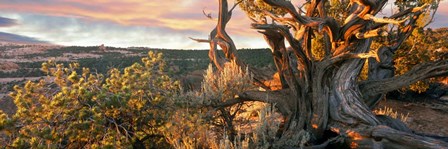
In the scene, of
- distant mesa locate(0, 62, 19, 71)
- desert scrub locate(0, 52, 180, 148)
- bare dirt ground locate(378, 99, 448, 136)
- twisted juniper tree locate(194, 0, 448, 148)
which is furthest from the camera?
distant mesa locate(0, 62, 19, 71)

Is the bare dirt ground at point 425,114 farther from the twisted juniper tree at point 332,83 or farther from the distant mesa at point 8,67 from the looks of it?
the distant mesa at point 8,67

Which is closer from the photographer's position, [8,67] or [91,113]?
[91,113]

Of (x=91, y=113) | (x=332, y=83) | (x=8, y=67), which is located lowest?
(x=8, y=67)

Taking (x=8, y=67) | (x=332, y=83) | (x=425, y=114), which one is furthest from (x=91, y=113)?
(x=8, y=67)

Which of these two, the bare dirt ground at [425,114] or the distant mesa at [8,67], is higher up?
the bare dirt ground at [425,114]

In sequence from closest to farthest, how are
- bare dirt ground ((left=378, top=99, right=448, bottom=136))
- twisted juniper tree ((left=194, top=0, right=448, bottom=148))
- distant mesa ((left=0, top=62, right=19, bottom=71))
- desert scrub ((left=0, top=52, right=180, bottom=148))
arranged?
desert scrub ((left=0, top=52, right=180, bottom=148)), twisted juniper tree ((left=194, top=0, right=448, bottom=148)), bare dirt ground ((left=378, top=99, right=448, bottom=136)), distant mesa ((left=0, top=62, right=19, bottom=71))

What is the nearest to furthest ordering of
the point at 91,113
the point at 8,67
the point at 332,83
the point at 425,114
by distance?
1. the point at 91,113
2. the point at 332,83
3. the point at 425,114
4. the point at 8,67

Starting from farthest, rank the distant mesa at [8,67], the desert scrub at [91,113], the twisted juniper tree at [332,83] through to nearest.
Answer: the distant mesa at [8,67], the twisted juniper tree at [332,83], the desert scrub at [91,113]

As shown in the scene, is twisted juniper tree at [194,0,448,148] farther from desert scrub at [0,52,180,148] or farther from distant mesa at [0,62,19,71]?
distant mesa at [0,62,19,71]

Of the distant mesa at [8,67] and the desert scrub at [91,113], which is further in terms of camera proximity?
the distant mesa at [8,67]

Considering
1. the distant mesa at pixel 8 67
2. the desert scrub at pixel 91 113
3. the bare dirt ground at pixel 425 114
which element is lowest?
the distant mesa at pixel 8 67

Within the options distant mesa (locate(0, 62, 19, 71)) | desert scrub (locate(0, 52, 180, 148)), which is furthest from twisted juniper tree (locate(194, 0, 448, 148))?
distant mesa (locate(0, 62, 19, 71))

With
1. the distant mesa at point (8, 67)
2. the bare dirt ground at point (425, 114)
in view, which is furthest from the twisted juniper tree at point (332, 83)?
the distant mesa at point (8, 67)

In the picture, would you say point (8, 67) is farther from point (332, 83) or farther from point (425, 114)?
point (332, 83)
